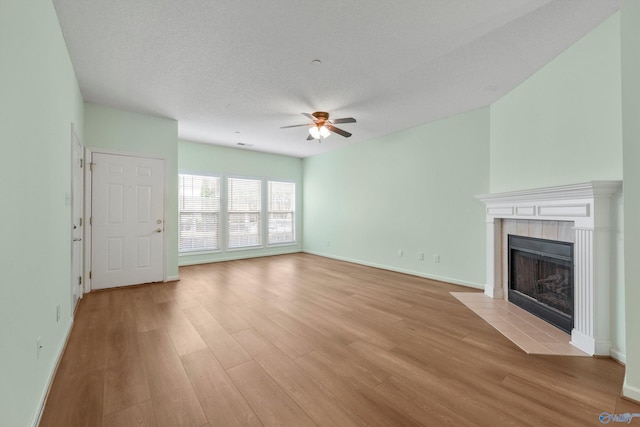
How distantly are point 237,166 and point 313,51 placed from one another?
171 inches

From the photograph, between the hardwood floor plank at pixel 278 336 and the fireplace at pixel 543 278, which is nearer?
the hardwood floor plank at pixel 278 336

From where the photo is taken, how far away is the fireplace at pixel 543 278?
2.57 meters

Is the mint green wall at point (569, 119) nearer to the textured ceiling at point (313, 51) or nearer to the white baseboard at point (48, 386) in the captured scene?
the textured ceiling at point (313, 51)

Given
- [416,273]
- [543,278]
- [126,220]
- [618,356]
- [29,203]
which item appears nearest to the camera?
[29,203]

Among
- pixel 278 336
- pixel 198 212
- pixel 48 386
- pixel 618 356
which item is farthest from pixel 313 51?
pixel 198 212

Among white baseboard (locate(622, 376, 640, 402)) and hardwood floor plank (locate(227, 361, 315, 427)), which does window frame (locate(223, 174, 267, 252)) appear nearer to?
hardwood floor plank (locate(227, 361, 315, 427))

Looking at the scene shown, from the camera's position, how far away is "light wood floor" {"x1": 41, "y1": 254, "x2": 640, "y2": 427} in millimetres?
1510

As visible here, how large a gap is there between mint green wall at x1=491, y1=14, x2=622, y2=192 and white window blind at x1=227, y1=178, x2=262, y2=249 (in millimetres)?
5325

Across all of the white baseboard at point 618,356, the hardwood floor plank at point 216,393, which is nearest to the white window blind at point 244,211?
the hardwood floor plank at point 216,393

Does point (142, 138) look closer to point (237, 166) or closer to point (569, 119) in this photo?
point (237, 166)

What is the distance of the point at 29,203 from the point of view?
1475 mm

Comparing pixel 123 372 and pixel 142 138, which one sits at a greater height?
pixel 142 138

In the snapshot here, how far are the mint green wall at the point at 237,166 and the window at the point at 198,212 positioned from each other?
20 cm

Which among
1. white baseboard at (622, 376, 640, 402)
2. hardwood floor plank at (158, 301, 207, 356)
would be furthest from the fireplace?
hardwood floor plank at (158, 301, 207, 356)
